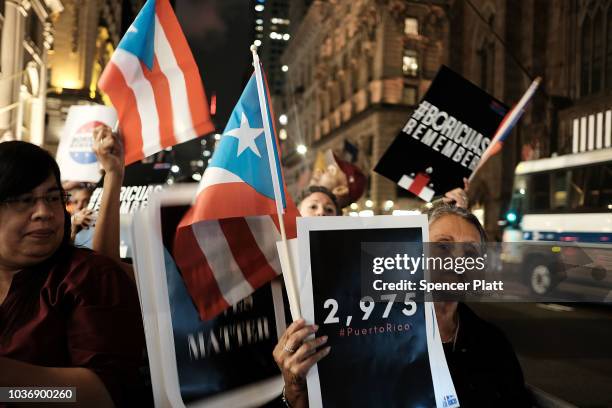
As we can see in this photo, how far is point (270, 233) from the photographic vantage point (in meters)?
2.07

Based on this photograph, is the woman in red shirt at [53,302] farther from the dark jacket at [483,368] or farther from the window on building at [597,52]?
the window on building at [597,52]

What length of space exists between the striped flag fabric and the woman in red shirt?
0.69 metres

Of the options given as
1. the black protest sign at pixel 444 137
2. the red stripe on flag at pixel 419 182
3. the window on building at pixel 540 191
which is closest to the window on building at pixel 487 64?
the window on building at pixel 540 191

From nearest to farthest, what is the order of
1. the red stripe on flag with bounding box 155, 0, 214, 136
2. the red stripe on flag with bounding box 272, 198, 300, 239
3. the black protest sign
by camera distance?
the red stripe on flag with bounding box 272, 198, 300, 239
the red stripe on flag with bounding box 155, 0, 214, 136
the black protest sign

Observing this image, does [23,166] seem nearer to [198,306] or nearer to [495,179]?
[198,306]

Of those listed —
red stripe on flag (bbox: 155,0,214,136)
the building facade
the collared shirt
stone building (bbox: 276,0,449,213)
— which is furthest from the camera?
stone building (bbox: 276,0,449,213)

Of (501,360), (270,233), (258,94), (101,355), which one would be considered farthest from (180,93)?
(501,360)

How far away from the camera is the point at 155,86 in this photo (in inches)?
102

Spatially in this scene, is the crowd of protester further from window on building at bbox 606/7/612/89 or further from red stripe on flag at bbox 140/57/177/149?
window on building at bbox 606/7/612/89

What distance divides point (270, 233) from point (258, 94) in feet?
1.82

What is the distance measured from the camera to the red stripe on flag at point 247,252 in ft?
6.32

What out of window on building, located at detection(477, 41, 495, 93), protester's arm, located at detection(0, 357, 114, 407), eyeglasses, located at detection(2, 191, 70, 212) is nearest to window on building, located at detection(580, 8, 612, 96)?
window on building, located at detection(477, 41, 495, 93)

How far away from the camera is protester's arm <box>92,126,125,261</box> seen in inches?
93.0

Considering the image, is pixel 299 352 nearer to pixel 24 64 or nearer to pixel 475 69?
pixel 24 64
